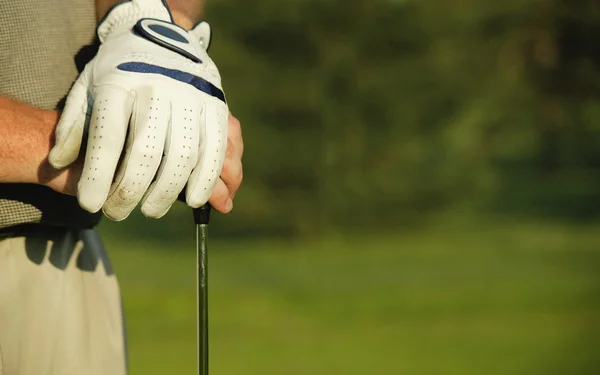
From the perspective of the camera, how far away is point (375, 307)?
11.0m

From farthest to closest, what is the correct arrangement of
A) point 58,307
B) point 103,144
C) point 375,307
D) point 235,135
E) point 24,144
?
point 375,307, point 58,307, point 235,135, point 24,144, point 103,144

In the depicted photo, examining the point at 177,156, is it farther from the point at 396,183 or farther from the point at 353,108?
the point at 353,108

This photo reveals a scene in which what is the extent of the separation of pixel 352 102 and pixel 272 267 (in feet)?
16.0

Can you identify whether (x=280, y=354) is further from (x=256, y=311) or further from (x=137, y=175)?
(x=137, y=175)

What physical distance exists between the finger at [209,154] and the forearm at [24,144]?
0.22 m

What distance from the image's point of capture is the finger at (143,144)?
1.41 metres

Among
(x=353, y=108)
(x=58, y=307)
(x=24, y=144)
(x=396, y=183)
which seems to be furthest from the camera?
(x=353, y=108)

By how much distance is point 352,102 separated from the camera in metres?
18.9

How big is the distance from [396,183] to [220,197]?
17251mm

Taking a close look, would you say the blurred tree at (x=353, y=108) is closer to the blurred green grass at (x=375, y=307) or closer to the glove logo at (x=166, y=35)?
the blurred green grass at (x=375, y=307)

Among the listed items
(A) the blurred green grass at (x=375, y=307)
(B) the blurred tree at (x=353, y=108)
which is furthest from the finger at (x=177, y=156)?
(B) the blurred tree at (x=353, y=108)

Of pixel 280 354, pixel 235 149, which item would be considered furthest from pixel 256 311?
pixel 235 149

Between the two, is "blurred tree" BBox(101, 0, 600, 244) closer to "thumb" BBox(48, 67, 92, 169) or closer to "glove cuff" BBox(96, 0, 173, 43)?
"glove cuff" BBox(96, 0, 173, 43)

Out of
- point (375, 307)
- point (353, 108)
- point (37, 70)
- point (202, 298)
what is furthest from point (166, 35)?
point (353, 108)
